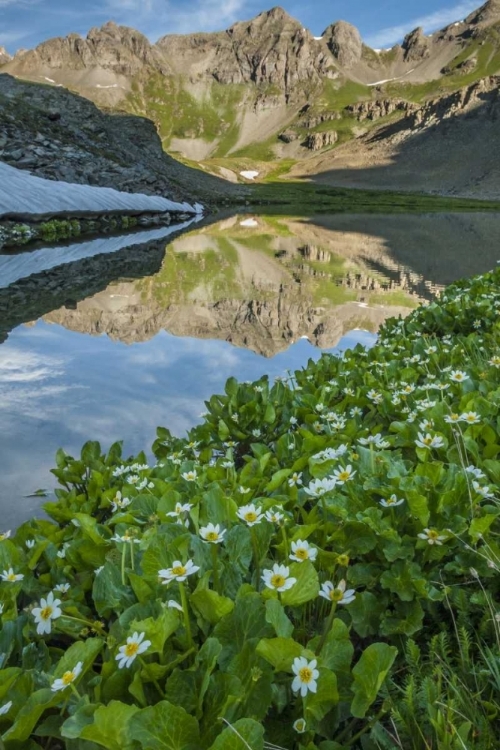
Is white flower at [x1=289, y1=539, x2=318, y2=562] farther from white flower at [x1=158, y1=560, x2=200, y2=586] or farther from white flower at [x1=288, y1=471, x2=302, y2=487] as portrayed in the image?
white flower at [x1=288, y1=471, x2=302, y2=487]

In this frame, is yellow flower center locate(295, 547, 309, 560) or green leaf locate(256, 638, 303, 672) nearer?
green leaf locate(256, 638, 303, 672)

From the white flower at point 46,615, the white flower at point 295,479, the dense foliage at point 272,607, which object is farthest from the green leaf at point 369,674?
the white flower at point 295,479

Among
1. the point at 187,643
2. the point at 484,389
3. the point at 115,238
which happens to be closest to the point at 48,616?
the point at 187,643

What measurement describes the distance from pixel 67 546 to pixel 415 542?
5.79 feet

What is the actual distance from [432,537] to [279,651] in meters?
1.14

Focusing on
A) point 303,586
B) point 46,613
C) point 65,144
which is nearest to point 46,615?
point 46,613

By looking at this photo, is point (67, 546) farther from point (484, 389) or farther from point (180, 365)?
point (180, 365)

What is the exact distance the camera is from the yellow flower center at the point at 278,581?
2.07 m

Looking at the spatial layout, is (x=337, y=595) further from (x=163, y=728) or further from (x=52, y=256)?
(x=52, y=256)

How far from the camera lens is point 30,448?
5805 mm

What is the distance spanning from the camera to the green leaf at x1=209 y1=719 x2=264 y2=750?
5.10ft

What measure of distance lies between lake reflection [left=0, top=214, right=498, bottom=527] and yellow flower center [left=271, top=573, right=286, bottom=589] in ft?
9.87

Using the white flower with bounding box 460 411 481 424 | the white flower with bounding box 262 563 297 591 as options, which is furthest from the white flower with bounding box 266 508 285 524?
the white flower with bounding box 460 411 481 424

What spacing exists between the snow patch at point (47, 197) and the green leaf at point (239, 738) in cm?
2723
